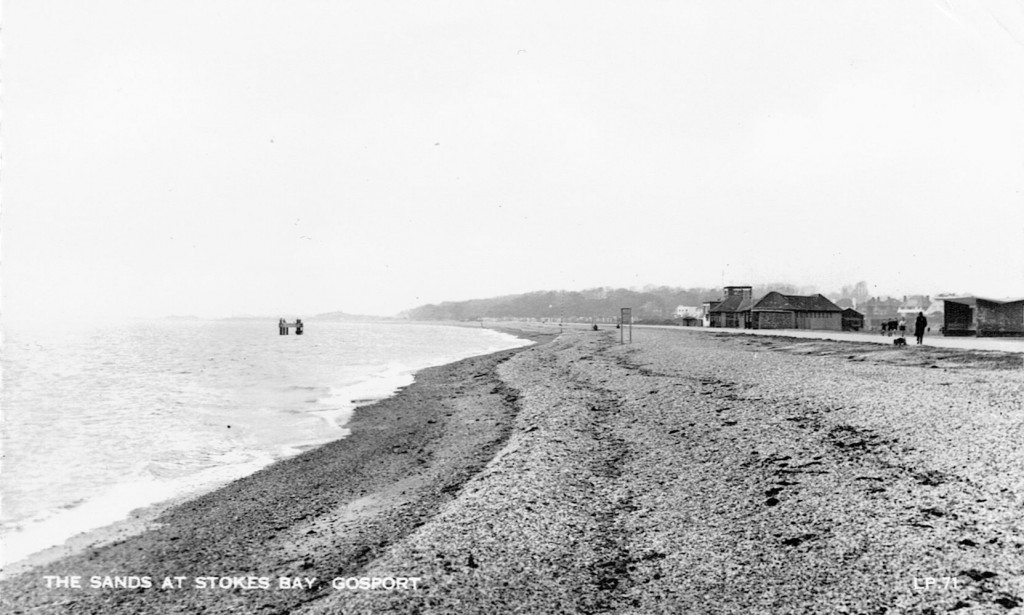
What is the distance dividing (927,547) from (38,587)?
9.09m

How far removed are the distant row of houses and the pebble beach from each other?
80.0 feet

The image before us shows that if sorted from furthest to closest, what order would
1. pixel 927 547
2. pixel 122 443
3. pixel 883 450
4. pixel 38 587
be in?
pixel 122 443 < pixel 883 450 < pixel 38 587 < pixel 927 547

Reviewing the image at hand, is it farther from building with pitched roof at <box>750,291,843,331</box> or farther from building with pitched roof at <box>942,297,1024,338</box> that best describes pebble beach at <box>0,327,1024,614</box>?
building with pitched roof at <box>750,291,843,331</box>

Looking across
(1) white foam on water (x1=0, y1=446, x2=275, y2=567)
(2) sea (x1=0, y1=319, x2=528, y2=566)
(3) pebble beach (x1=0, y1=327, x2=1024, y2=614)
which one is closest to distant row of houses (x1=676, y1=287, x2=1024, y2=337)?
(3) pebble beach (x1=0, y1=327, x2=1024, y2=614)

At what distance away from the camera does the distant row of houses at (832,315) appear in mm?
30766

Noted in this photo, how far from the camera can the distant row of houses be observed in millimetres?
30766

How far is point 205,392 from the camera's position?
2447 centimetres

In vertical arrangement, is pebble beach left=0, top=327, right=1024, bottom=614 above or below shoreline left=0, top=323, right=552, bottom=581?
above

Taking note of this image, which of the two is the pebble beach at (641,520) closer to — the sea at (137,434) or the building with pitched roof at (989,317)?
the sea at (137,434)

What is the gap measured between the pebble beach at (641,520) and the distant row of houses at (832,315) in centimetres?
2437

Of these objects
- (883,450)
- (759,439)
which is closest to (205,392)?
(759,439)

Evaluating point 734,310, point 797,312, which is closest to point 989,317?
point 797,312

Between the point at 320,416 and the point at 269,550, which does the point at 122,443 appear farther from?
the point at 269,550

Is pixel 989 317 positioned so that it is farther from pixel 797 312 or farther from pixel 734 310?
pixel 734 310
